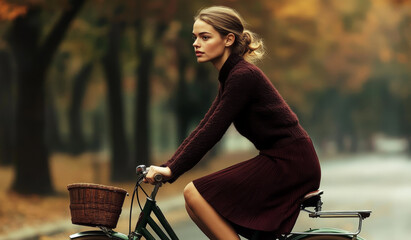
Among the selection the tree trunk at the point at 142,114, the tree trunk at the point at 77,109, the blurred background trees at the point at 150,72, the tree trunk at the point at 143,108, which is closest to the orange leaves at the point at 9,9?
the blurred background trees at the point at 150,72

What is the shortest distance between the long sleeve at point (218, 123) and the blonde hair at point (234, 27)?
0.18 meters

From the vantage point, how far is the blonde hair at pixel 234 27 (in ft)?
13.0

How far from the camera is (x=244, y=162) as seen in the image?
394cm

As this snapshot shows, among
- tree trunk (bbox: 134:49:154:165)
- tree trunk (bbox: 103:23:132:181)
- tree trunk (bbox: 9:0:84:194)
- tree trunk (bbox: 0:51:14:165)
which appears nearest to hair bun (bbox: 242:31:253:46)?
tree trunk (bbox: 9:0:84:194)

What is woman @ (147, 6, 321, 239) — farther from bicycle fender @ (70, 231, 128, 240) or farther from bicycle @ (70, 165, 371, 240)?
bicycle fender @ (70, 231, 128, 240)

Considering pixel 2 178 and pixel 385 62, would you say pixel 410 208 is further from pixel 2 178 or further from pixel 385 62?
pixel 385 62

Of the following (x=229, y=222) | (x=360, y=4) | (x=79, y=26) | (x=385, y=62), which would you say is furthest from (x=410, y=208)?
(x=385, y=62)

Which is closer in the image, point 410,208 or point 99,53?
point 410,208

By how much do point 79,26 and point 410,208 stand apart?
32.3ft

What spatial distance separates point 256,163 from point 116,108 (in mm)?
19888

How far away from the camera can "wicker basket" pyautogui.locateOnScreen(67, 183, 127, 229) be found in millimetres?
3811

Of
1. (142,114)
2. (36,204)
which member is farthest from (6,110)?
(36,204)

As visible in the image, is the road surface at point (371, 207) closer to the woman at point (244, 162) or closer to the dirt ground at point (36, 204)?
the dirt ground at point (36, 204)

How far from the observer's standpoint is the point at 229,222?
13.0 feet
